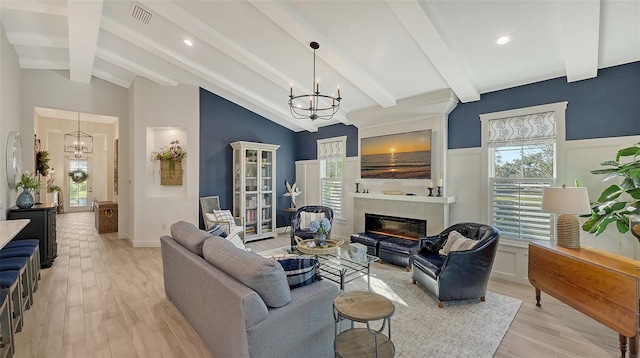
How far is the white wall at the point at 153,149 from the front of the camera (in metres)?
5.67

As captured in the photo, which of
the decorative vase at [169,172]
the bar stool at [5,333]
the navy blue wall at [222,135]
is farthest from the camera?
the navy blue wall at [222,135]

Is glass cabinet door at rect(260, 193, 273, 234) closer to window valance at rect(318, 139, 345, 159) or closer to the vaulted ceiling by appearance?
window valance at rect(318, 139, 345, 159)

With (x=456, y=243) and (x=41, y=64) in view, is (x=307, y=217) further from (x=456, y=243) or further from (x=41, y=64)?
(x=41, y=64)

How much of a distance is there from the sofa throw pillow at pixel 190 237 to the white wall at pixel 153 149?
3.02 m

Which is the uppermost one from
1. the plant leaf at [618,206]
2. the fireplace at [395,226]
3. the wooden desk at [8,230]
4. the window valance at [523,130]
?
the window valance at [523,130]

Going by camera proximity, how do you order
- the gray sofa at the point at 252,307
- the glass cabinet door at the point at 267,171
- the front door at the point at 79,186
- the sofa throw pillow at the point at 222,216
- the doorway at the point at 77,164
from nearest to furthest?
the gray sofa at the point at 252,307, the sofa throw pillow at the point at 222,216, the glass cabinet door at the point at 267,171, the doorway at the point at 77,164, the front door at the point at 79,186

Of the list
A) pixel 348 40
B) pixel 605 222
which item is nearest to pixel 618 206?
pixel 605 222

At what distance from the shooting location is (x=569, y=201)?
2.87 m

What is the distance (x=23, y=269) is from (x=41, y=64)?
4.55m

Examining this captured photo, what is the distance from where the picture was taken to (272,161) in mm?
6719

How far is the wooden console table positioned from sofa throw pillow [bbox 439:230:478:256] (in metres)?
0.68

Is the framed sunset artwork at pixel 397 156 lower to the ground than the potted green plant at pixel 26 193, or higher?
higher

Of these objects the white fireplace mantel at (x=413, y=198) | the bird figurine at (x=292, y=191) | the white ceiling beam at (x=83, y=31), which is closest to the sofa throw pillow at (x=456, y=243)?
the white fireplace mantel at (x=413, y=198)

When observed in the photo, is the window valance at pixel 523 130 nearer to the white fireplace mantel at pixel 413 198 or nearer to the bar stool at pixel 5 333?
the white fireplace mantel at pixel 413 198
